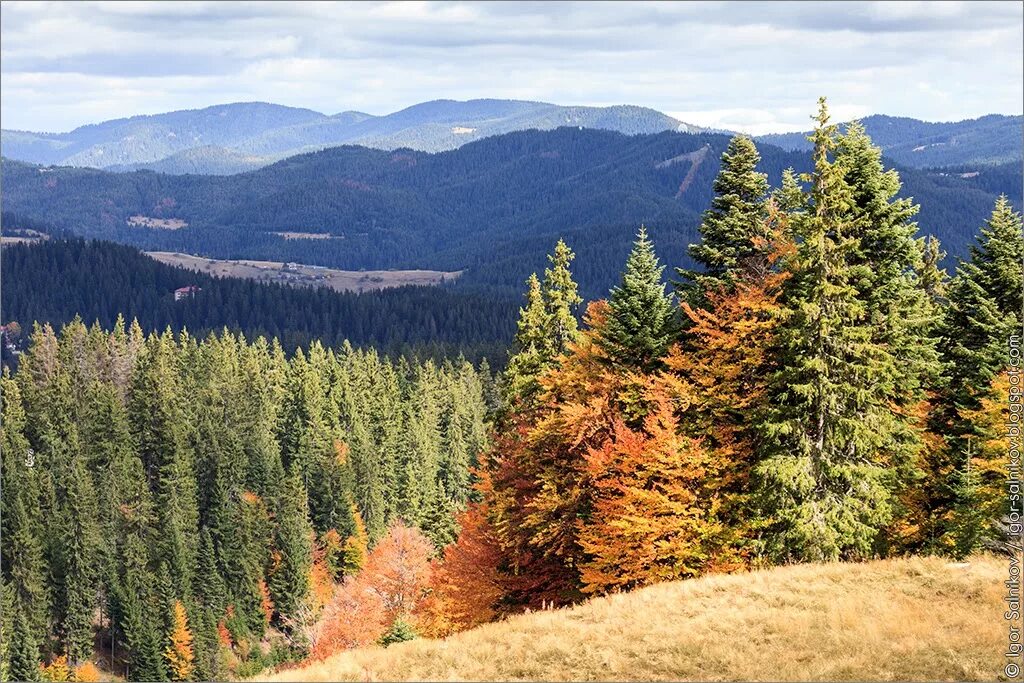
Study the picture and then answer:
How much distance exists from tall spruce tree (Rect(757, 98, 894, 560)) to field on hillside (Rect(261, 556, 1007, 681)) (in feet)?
9.92

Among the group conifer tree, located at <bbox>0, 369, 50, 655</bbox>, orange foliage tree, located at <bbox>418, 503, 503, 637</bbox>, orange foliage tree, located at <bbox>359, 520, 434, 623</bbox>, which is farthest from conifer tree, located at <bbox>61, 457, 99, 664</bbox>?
orange foliage tree, located at <bbox>418, 503, 503, 637</bbox>

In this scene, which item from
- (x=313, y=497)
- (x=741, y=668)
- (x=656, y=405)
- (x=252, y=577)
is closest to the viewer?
(x=741, y=668)

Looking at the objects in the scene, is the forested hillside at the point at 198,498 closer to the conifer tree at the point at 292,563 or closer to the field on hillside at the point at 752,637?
the conifer tree at the point at 292,563

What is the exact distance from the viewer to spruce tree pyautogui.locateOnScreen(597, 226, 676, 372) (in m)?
38.4

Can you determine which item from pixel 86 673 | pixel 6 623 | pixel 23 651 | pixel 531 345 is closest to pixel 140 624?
pixel 86 673

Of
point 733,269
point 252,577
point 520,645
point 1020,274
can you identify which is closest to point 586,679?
point 520,645

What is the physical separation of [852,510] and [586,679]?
13.2 m

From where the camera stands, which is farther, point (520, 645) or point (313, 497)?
point (313, 497)

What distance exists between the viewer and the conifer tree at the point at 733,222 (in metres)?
38.0

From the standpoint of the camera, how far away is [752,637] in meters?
24.2

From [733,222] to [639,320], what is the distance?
16.6 ft

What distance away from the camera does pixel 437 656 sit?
24422 mm

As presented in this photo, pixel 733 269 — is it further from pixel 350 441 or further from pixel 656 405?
pixel 350 441

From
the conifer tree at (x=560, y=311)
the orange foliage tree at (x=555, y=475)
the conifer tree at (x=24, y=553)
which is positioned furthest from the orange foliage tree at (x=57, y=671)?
the conifer tree at (x=560, y=311)
